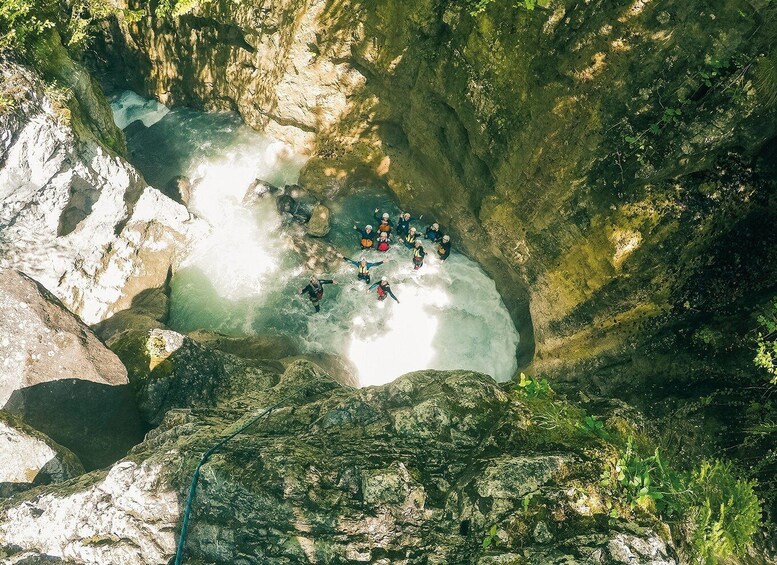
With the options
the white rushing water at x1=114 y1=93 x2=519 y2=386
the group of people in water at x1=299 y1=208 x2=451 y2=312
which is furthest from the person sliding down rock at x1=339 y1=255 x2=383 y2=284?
the white rushing water at x1=114 y1=93 x2=519 y2=386

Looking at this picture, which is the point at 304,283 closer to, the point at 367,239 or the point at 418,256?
the point at 367,239

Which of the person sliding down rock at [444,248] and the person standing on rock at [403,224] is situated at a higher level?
the person standing on rock at [403,224]

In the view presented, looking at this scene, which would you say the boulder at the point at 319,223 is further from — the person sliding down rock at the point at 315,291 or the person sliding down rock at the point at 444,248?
the person sliding down rock at the point at 444,248

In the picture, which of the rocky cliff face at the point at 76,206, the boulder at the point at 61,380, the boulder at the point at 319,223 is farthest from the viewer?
the boulder at the point at 319,223

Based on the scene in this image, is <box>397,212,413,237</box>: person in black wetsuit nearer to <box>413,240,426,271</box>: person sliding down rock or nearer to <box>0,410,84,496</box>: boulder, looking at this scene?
<box>413,240,426,271</box>: person sliding down rock

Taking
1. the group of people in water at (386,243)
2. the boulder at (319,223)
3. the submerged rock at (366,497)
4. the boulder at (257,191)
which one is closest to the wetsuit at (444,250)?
the group of people in water at (386,243)
